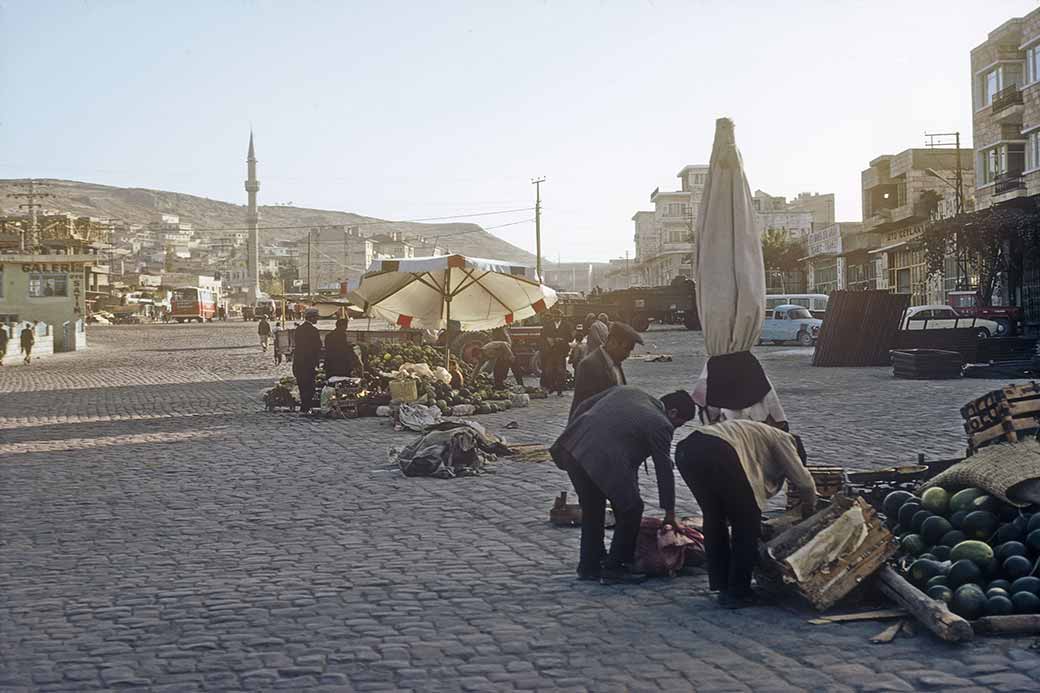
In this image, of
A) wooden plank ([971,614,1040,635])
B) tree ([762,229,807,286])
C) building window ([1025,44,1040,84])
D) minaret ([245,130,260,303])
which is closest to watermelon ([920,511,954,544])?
wooden plank ([971,614,1040,635])

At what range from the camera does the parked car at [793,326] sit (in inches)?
1493

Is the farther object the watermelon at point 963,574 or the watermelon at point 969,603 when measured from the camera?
the watermelon at point 963,574

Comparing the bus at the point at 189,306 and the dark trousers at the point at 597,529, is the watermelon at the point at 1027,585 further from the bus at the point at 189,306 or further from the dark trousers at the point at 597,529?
the bus at the point at 189,306

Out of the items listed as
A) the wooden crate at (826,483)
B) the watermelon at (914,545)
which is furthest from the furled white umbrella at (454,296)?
the watermelon at (914,545)

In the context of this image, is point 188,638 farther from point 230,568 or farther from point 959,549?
point 959,549

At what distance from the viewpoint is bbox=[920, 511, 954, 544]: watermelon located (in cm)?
618

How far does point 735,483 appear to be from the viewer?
5.68 m

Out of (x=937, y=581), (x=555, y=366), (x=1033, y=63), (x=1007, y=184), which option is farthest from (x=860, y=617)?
(x=1007, y=184)

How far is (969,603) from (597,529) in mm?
2144

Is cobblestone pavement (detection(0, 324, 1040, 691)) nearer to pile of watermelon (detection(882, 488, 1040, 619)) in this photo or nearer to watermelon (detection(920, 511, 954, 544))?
pile of watermelon (detection(882, 488, 1040, 619))

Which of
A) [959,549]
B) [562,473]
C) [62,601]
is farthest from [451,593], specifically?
[562,473]

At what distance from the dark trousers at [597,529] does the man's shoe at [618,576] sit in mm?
33

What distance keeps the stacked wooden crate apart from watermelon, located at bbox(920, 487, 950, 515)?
0.54m

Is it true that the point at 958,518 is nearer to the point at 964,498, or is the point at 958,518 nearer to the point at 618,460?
the point at 964,498
